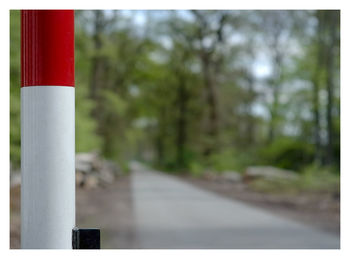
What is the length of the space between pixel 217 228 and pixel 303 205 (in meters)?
3.39

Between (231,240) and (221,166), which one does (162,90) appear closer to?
(221,166)

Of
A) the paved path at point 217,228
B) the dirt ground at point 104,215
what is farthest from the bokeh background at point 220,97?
the paved path at point 217,228

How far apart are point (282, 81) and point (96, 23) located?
845cm

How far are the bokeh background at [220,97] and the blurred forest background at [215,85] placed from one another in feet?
0.19

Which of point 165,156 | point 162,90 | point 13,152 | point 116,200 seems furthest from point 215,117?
point 13,152

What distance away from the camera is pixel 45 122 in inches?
51.7

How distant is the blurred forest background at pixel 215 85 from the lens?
17516 millimetres

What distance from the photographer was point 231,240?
6320mm

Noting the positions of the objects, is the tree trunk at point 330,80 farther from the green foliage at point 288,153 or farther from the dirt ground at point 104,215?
the dirt ground at point 104,215

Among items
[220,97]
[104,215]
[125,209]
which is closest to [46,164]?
[104,215]

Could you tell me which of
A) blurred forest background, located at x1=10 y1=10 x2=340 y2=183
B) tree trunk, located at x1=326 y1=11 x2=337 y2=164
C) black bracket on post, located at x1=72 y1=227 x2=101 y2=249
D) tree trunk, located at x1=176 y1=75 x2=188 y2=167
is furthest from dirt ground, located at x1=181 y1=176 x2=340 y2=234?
tree trunk, located at x1=176 y1=75 x2=188 y2=167

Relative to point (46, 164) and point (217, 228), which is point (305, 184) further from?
point (46, 164)

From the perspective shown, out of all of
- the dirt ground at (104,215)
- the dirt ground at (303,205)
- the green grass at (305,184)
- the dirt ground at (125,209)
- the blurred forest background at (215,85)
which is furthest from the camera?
the blurred forest background at (215,85)

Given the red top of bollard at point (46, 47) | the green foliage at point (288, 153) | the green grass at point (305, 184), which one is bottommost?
the green grass at point (305, 184)
